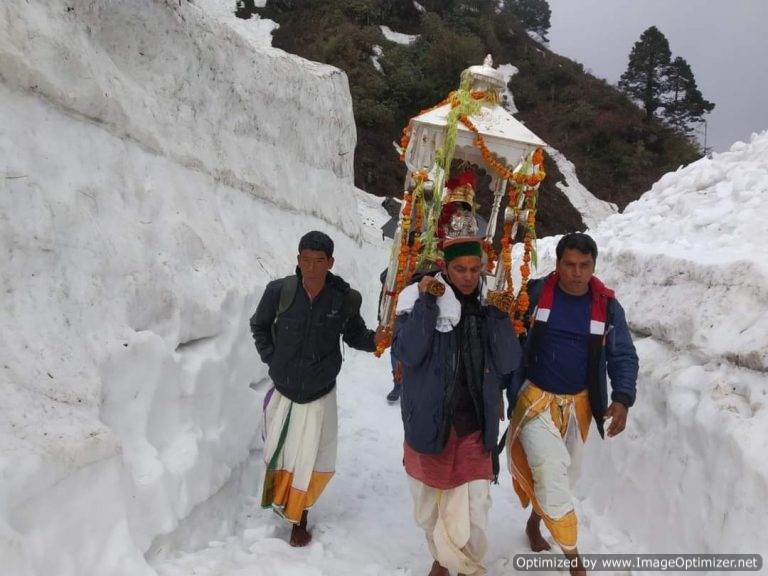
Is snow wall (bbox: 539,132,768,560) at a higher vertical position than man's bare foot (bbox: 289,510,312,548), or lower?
higher

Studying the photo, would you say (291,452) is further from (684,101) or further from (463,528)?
(684,101)

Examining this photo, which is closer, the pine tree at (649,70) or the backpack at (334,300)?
the backpack at (334,300)

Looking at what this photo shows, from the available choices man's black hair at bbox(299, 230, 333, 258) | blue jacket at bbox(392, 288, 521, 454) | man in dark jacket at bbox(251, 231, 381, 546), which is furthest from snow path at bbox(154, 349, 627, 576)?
man's black hair at bbox(299, 230, 333, 258)

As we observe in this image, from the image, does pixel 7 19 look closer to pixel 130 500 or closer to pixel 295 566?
pixel 130 500

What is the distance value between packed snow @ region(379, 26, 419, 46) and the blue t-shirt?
21597 millimetres

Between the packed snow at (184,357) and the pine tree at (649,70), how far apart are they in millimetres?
26064

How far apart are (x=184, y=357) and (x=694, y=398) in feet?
9.91

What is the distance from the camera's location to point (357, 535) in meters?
3.25

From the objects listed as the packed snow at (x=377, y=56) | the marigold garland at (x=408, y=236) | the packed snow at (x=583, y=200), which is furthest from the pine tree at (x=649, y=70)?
the marigold garland at (x=408, y=236)

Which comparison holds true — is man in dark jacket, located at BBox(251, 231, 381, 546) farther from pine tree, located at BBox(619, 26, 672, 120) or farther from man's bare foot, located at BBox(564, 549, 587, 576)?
pine tree, located at BBox(619, 26, 672, 120)

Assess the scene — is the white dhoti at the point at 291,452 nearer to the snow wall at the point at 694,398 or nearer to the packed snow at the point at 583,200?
the snow wall at the point at 694,398

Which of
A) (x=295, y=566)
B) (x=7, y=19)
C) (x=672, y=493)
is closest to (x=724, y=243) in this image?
(x=672, y=493)

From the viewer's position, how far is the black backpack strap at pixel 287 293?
305 cm

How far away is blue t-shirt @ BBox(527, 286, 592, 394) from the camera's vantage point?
8.96 ft
